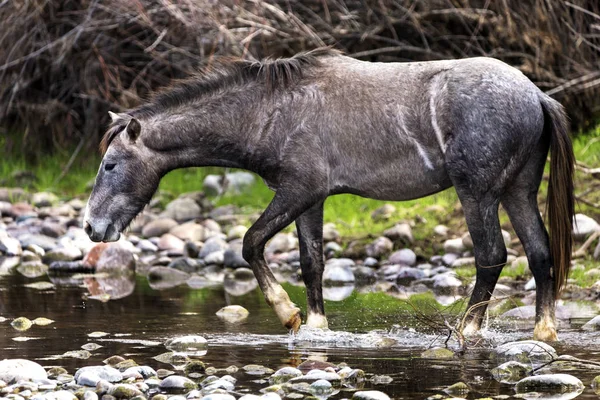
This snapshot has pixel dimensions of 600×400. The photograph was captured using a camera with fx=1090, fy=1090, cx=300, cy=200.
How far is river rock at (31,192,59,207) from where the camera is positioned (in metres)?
14.1

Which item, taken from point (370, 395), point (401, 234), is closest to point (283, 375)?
point (370, 395)

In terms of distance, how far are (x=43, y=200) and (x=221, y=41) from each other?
330 cm

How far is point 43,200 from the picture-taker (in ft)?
46.3

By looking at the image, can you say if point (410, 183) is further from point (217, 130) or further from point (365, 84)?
point (217, 130)

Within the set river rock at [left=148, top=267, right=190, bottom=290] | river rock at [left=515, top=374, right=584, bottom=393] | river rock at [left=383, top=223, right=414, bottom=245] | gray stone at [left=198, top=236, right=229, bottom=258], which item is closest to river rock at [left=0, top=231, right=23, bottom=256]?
→ river rock at [left=148, top=267, right=190, bottom=290]

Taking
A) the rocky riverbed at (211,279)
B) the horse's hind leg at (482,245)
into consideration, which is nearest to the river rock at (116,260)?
the rocky riverbed at (211,279)

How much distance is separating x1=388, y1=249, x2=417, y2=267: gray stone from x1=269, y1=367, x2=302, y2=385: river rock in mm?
5127

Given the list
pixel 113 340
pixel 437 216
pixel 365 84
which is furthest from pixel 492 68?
pixel 437 216

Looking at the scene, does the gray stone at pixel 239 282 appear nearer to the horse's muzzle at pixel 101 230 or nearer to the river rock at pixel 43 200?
the horse's muzzle at pixel 101 230

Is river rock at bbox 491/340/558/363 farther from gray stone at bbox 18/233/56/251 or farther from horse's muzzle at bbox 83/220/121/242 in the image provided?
gray stone at bbox 18/233/56/251

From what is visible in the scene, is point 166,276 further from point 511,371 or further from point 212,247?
point 511,371

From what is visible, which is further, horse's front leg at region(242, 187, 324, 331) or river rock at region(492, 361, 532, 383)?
horse's front leg at region(242, 187, 324, 331)

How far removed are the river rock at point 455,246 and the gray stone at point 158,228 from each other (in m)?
3.43

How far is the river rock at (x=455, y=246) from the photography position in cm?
1074
